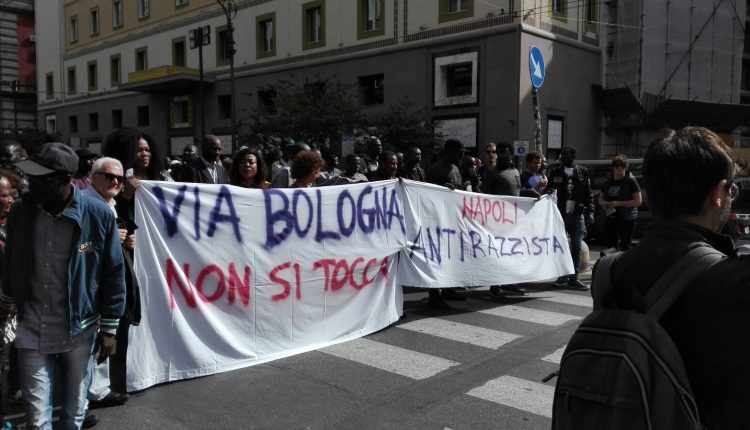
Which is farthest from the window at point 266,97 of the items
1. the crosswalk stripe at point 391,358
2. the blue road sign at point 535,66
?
the crosswalk stripe at point 391,358

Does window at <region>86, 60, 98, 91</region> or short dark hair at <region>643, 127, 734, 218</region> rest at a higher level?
window at <region>86, 60, 98, 91</region>

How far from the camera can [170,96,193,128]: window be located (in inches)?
Answer: 1430

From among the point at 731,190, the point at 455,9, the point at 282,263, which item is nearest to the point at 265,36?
the point at 455,9

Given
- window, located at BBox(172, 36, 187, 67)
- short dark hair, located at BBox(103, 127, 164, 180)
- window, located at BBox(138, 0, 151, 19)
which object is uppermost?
window, located at BBox(138, 0, 151, 19)

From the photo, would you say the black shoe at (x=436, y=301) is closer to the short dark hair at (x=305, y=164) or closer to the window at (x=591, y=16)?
the short dark hair at (x=305, y=164)

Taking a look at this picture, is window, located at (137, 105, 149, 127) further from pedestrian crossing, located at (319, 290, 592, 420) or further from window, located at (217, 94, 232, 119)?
pedestrian crossing, located at (319, 290, 592, 420)

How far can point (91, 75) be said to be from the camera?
43562 millimetres

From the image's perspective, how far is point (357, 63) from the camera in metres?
27.3

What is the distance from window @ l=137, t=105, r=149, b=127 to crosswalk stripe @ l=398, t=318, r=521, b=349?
3638 cm

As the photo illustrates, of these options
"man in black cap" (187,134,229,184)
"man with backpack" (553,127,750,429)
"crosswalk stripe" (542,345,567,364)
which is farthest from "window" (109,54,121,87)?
"man with backpack" (553,127,750,429)

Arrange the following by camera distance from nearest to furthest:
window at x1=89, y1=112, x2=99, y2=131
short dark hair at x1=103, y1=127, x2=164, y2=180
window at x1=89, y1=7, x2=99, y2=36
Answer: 1. short dark hair at x1=103, y1=127, x2=164, y2=180
2. window at x1=89, y1=7, x2=99, y2=36
3. window at x1=89, y1=112, x2=99, y2=131

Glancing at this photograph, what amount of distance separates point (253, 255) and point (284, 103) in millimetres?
19187

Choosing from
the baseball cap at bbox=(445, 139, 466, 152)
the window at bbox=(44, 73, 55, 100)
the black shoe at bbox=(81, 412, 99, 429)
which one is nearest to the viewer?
the black shoe at bbox=(81, 412, 99, 429)

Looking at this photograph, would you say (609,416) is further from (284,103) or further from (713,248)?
(284,103)
